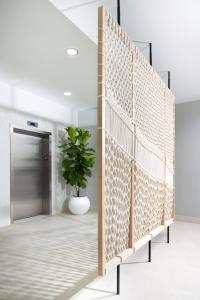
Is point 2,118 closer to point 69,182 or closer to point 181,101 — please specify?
point 69,182

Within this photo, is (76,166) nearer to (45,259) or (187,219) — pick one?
(187,219)

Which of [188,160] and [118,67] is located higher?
[118,67]

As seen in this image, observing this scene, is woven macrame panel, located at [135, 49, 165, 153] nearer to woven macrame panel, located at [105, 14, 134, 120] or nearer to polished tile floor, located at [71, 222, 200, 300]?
woven macrame panel, located at [105, 14, 134, 120]

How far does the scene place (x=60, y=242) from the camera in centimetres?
356

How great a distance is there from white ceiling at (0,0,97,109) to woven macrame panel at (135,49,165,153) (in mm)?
726

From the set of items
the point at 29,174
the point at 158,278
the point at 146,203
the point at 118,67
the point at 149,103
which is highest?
the point at 118,67

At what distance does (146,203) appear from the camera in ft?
8.89

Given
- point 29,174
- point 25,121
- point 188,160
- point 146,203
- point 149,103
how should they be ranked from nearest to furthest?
point 146,203
point 149,103
point 25,121
point 29,174
point 188,160

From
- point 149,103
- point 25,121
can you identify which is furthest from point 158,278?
point 25,121

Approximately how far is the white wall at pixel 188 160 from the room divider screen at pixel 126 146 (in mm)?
2223

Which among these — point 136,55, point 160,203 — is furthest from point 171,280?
point 136,55

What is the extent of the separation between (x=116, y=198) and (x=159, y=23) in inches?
68.5

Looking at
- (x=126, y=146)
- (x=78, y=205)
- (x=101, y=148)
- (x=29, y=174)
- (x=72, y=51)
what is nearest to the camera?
(x=101, y=148)

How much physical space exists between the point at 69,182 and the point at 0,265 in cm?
306
